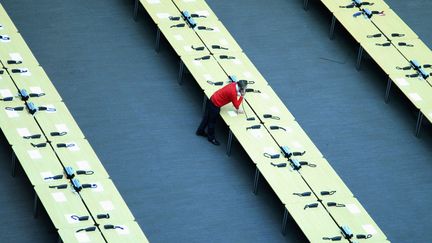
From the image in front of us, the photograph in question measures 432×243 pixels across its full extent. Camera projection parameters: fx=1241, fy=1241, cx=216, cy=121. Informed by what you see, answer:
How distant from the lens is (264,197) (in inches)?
952

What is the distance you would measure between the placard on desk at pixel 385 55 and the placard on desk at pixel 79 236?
8106mm

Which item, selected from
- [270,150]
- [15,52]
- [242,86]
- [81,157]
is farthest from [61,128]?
[270,150]

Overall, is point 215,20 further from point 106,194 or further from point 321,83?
point 106,194

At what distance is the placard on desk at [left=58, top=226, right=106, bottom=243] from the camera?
838 inches

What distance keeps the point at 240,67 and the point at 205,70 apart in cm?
81

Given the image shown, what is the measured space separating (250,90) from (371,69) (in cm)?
353

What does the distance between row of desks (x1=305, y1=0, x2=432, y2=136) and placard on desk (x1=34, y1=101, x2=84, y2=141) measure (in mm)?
6896

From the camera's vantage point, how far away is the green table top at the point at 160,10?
89.2 ft

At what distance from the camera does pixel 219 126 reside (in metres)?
25.8

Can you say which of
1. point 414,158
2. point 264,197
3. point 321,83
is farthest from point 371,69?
point 264,197

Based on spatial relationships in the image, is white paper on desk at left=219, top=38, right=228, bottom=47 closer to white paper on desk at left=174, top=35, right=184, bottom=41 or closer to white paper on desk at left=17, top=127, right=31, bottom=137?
white paper on desk at left=174, top=35, right=184, bottom=41

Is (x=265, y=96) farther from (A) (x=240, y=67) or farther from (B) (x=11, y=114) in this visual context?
(B) (x=11, y=114)

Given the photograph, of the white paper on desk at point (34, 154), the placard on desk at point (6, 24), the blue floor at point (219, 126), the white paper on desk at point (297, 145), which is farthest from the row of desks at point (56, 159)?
the white paper on desk at point (297, 145)

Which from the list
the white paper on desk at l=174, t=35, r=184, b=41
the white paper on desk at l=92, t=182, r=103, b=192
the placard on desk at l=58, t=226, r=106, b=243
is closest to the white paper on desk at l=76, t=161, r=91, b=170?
the white paper on desk at l=92, t=182, r=103, b=192
